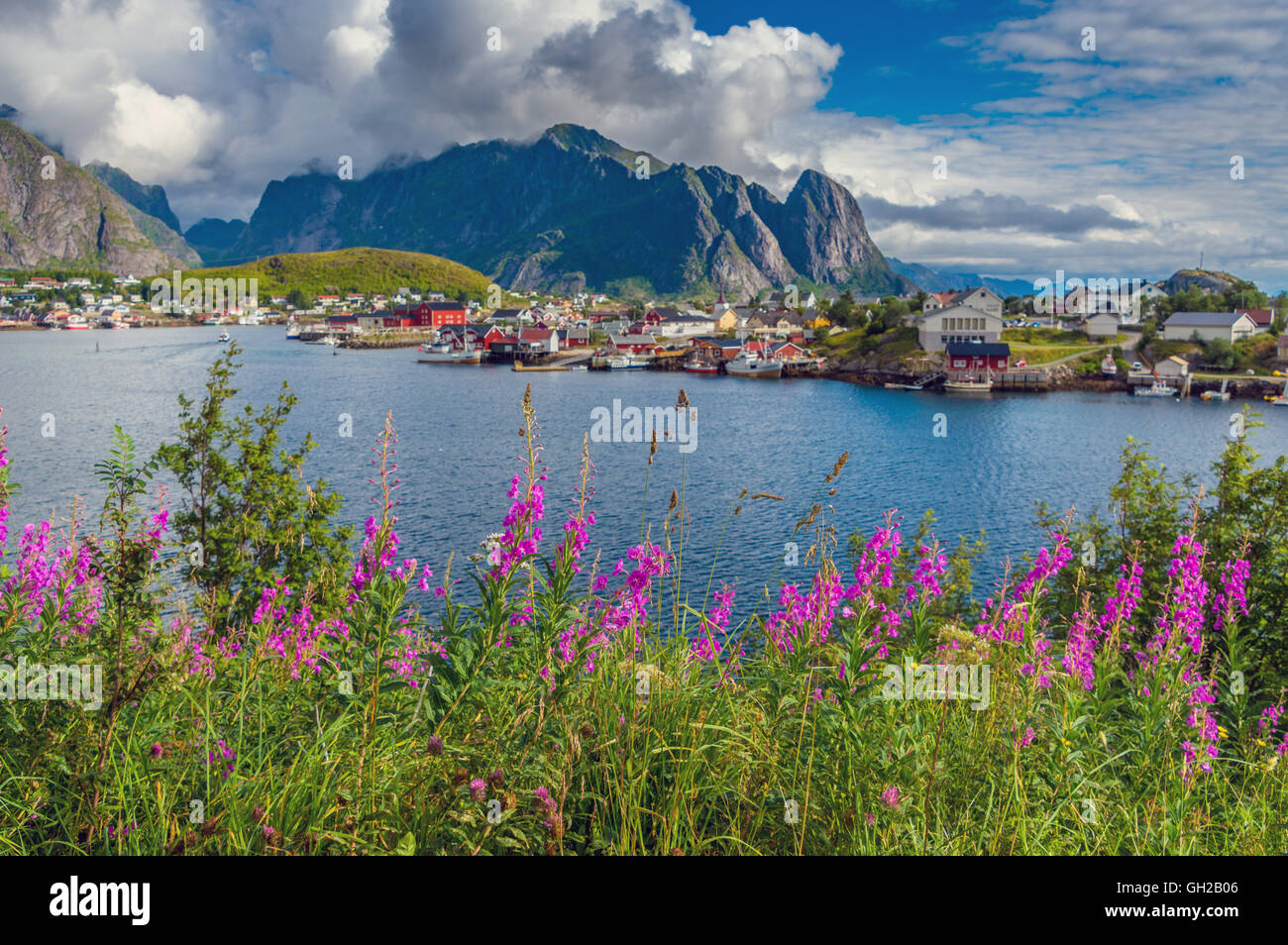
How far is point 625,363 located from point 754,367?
19241 millimetres

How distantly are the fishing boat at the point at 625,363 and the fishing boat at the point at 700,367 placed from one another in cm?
677

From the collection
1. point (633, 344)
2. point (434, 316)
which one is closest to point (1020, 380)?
point (633, 344)

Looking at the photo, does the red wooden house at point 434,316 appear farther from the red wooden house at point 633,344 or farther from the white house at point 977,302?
the white house at point 977,302

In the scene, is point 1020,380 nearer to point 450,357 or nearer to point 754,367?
point 754,367

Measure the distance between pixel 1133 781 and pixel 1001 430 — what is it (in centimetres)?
6136

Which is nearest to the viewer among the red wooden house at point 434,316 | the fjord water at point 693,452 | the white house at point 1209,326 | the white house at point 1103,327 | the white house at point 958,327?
the fjord water at point 693,452

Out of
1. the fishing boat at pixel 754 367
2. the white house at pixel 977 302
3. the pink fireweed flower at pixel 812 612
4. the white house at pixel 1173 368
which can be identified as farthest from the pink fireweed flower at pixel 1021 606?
the white house at pixel 977 302

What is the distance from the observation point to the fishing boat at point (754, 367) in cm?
9922

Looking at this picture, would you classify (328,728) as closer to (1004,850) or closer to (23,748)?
(23,748)

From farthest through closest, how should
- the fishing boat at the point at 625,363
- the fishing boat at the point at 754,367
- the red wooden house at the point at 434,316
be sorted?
the red wooden house at the point at 434,316, the fishing boat at the point at 625,363, the fishing boat at the point at 754,367

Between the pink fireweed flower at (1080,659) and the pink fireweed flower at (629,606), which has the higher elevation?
the pink fireweed flower at (629,606)

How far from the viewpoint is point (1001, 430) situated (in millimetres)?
59469

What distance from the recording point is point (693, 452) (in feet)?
162
